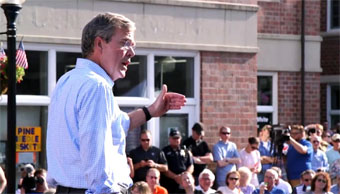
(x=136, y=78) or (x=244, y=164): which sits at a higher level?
(x=136, y=78)

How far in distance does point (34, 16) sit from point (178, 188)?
3.51m

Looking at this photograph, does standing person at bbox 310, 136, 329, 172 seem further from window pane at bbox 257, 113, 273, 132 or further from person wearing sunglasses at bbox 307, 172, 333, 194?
person wearing sunglasses at bbox 307, 172, 333, 194

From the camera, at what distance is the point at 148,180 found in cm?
1219

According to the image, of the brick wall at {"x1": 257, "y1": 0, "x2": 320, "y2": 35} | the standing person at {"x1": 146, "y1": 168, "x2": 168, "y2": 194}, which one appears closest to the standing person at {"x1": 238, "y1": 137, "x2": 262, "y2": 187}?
the standing person at {"x1": 146, "y1": 168, "x2": 168, "y2": 194}


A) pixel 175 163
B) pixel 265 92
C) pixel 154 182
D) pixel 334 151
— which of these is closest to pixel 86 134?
pixel 154 182

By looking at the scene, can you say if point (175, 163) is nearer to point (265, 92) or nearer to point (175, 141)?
point (175, 141)

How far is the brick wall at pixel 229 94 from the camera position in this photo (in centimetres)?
1494

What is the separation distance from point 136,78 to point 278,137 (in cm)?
262

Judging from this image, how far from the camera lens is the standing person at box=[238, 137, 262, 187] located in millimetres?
14367

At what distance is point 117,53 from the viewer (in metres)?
4.01

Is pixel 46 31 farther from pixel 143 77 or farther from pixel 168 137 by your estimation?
pixel 168 137

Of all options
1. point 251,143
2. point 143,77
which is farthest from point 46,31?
point 251,143

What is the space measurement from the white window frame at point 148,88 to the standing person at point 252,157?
1.04m

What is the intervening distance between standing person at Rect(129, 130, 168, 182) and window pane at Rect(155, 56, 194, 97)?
1.63 m
